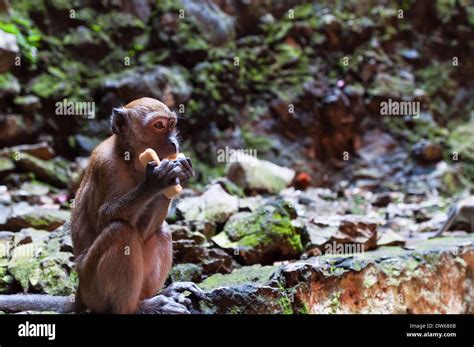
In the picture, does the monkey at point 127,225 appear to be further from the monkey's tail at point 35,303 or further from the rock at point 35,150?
the rock at point 35,150

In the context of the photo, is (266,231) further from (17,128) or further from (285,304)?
→ (17,128)

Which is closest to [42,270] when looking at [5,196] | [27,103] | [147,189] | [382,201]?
[147,189]

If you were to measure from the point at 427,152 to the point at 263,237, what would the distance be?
22.0ft

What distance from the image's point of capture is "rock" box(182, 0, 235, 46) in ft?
30.0

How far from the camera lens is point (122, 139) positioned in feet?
9.28

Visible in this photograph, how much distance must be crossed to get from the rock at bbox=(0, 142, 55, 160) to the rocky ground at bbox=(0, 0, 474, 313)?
23mm

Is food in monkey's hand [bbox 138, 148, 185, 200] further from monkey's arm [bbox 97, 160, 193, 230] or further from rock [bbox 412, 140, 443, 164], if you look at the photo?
rock [bbox 412, 140, 443, 164]

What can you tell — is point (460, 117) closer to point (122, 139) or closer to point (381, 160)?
point (381, 160)

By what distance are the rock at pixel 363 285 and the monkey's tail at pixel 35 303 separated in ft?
2.68

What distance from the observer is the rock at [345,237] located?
430 cm

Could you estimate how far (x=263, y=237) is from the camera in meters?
4.07

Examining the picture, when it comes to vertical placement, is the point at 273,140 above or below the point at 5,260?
above
